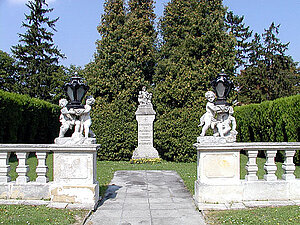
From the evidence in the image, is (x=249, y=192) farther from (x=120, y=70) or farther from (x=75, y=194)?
(x=120, y=70)

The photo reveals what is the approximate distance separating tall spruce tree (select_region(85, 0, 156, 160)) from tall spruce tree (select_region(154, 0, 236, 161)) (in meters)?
1.25

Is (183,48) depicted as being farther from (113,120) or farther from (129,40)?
(113,120)

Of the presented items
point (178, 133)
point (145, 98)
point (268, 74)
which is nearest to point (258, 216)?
point (178, 133)

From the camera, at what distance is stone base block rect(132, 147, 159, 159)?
13.1 metres

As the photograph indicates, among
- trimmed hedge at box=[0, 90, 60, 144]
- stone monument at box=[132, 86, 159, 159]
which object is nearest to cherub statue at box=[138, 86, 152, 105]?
stone monument at box=[132, 86, 159, 159]

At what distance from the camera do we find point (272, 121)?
40.8 ft

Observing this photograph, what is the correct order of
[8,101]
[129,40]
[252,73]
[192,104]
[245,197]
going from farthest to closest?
[252,73]
[129,40]
[192,104]
[8,101]
[245,197]

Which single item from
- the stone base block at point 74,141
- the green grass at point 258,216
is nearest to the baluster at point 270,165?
the green grass at point 258,216

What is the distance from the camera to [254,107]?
14023 millimetres

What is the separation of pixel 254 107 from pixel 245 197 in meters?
9.49

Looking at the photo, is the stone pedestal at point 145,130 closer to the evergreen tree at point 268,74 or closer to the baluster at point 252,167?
the baluster at point 252,167

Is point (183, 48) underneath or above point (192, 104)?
above

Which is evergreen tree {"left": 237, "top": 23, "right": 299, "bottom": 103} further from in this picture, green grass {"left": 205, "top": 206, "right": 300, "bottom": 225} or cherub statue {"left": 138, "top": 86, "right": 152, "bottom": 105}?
green grass {"left": 205, "top": 206, "right": 300, "bottom": 225}

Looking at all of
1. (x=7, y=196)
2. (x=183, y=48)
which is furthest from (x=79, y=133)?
(x=183, y=48)
